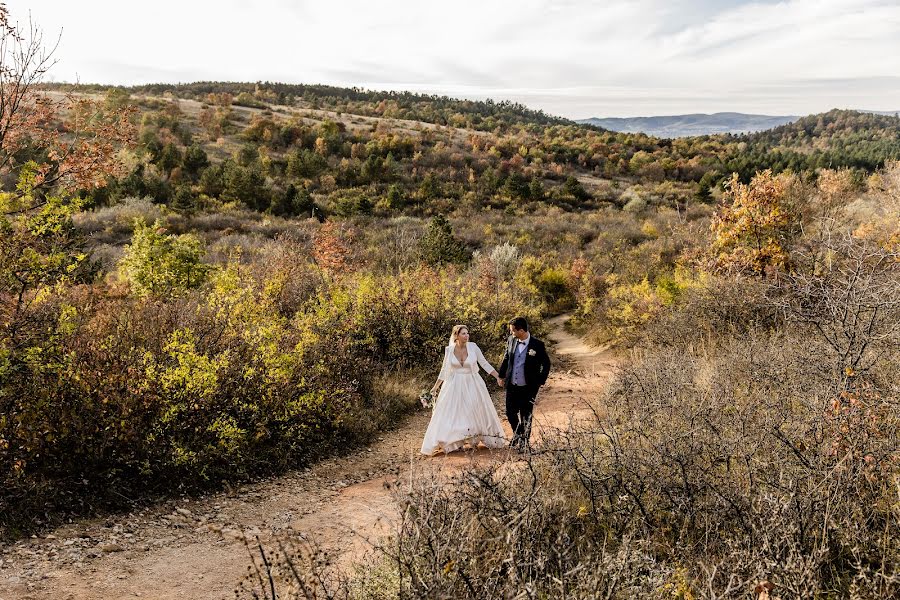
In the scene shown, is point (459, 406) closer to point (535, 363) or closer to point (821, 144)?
point (535, 363)

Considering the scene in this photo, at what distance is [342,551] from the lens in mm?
4312

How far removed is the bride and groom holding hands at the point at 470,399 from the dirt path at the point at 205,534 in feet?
0.69

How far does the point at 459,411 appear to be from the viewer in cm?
646

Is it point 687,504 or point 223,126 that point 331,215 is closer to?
point 223,126

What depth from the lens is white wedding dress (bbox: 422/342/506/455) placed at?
6430 millimetres

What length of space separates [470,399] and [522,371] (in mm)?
705

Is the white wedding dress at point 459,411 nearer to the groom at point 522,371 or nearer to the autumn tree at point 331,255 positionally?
the groom at point 522,371

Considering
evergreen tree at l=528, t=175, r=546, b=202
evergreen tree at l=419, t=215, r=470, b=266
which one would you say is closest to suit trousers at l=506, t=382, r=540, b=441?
evergreen tree at l=419, t=215, r=470, b=266

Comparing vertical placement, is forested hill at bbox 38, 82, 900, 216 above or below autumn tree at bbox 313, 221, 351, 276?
above

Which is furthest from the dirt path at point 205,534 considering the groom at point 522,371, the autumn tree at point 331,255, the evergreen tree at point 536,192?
the evergreen tree at point 536,192

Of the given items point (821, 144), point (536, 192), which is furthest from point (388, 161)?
point (821, 144)

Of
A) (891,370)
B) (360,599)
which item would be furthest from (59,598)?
(891,370)

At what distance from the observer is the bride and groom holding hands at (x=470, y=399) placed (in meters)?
6.31

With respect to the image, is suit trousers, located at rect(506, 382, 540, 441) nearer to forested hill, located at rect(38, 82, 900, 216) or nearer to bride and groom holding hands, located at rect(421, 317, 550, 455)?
bride and groom holding hands, located at rect(421, 317, 550, 455)
